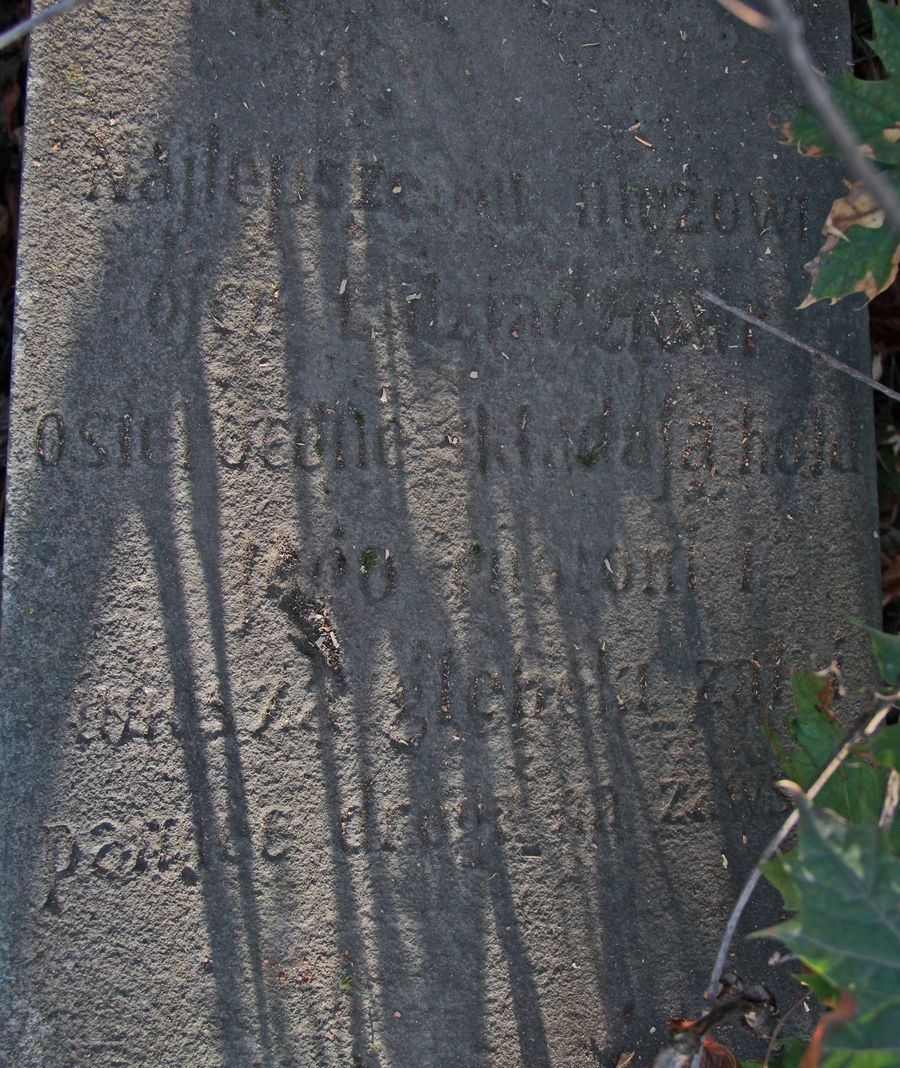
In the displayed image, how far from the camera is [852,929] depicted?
3.81ft

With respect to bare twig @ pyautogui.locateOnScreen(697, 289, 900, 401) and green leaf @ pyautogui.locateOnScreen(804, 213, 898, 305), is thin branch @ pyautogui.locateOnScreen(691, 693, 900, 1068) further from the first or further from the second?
green leaf @ pyautogui.locateOnScreen(804, 213, 898, 305)

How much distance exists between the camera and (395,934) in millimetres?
1619

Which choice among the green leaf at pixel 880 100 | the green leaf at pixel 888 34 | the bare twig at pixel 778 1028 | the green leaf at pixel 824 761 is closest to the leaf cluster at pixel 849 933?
the green leaf at pixel 824 761

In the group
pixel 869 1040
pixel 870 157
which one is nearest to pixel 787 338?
pixel 870 157

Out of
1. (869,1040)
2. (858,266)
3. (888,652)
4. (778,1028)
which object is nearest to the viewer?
(869,1040)

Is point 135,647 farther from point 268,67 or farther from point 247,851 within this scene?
point 268,67

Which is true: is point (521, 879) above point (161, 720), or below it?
below

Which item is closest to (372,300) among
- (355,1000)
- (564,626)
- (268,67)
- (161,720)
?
(268,67)

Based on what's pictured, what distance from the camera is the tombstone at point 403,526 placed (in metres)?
1.60

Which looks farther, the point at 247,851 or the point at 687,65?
the point at 687,65

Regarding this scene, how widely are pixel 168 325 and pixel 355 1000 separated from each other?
1.28 meters

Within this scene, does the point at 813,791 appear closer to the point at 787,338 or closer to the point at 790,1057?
the point at 790,1057

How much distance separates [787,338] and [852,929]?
1.03 metres

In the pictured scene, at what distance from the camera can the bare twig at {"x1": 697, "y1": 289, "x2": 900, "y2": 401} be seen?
1.69 meters
